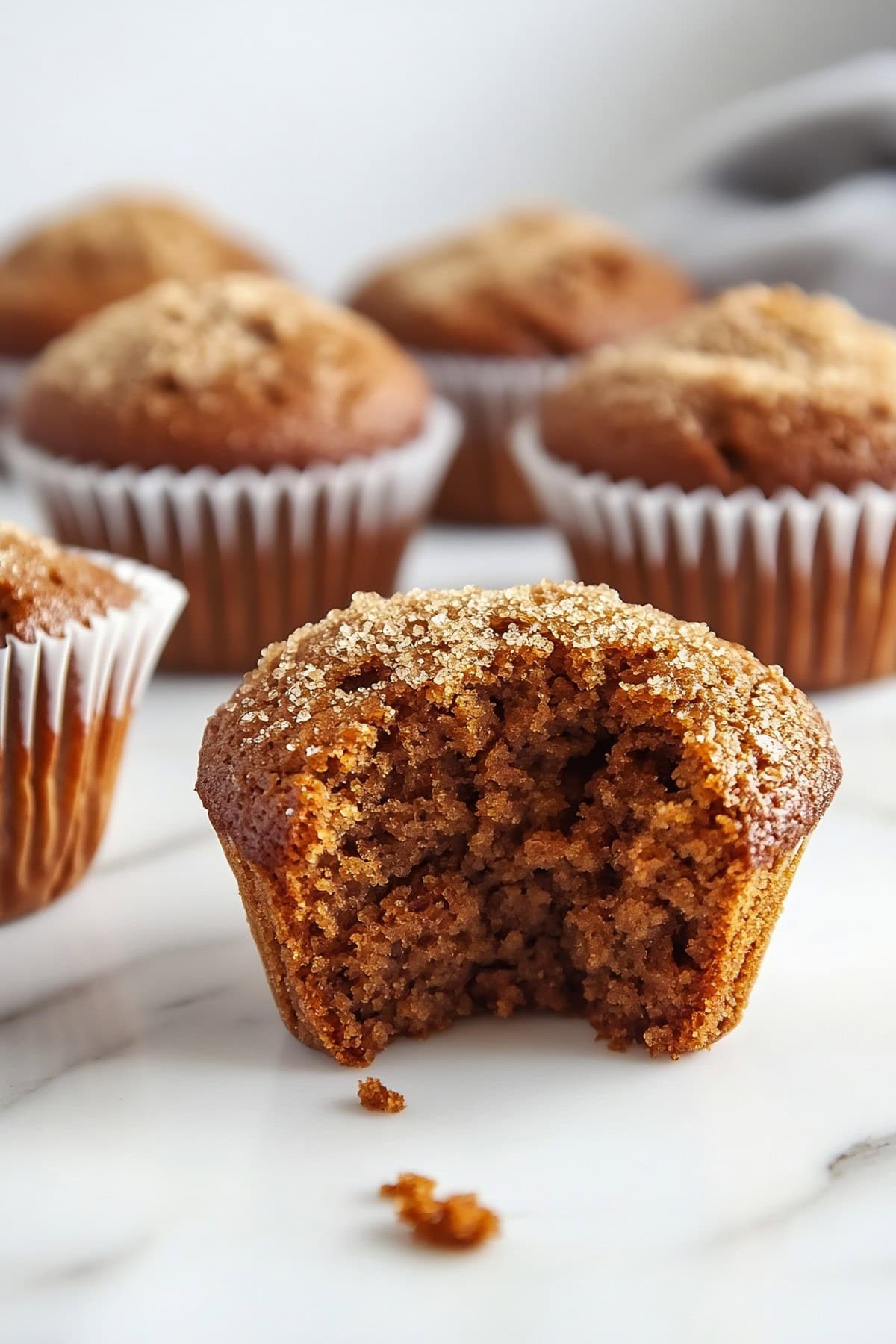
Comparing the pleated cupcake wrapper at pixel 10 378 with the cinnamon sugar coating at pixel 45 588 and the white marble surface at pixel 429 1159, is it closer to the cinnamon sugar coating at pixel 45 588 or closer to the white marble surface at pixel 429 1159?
the cinnamon sugar coating at pixel 45 588

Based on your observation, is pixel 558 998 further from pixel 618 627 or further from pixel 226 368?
pixel 226 368

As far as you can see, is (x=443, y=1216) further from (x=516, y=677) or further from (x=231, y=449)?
(x=231, y=449)

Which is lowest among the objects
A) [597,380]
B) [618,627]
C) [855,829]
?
[855,829]

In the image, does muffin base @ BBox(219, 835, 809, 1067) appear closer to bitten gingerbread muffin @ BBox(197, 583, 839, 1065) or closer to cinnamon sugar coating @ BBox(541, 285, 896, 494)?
bitten gingerbread muffin @ BBox(197, 583, 839, 1065)

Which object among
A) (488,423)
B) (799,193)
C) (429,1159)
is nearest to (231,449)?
(488,423)

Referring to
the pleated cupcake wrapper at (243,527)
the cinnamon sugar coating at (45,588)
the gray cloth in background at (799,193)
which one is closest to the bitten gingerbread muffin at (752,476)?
the pleated cupcake wrapper at (243,527)

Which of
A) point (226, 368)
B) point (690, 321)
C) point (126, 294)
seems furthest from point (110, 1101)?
point (126, 294)
